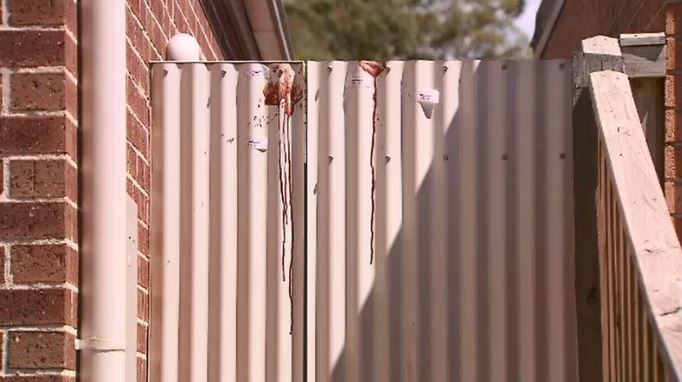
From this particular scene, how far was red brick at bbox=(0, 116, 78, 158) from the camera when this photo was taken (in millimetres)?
3646

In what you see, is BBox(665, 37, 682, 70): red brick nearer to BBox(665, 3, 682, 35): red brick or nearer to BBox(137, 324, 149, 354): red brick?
BBox(665, 3, 682, 35): red brick

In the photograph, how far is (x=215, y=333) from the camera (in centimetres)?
472

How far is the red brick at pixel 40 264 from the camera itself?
11.8 ft

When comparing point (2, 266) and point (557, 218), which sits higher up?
point (557, 218)

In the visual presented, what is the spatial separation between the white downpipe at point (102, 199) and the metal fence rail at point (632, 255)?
144 centimetres

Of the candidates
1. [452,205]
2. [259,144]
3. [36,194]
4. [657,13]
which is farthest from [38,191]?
[657,13]

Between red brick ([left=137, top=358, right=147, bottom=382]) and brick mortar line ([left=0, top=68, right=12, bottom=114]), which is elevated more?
brick mortar line ([left=0, top=68, right=12, bottom=114])

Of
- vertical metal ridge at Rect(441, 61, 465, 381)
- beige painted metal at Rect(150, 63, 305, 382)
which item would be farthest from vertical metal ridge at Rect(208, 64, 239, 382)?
vertical metal ridge at Rect(441, 61, 465, 381)

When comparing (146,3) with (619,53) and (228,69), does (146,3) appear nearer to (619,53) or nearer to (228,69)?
(228,69)

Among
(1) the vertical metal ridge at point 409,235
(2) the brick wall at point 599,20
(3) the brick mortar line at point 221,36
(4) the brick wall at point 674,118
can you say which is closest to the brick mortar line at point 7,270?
(1) the vertical metal ridge at point 409,235

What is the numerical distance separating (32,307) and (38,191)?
1.06ft

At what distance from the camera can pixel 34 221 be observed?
3.62 metres

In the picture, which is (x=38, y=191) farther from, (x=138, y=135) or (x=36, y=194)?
(x=138, y=135)

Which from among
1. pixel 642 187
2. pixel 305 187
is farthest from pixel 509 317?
pixel 642 187
